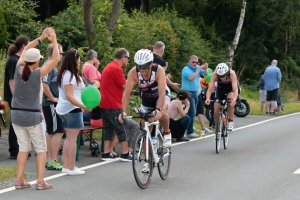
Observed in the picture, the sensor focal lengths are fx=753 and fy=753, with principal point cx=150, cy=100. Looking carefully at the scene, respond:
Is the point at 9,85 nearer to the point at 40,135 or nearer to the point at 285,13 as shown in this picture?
the point at 40,135

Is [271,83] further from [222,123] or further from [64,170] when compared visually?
[64,170]

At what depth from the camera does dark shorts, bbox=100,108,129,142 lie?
13141 millimetres

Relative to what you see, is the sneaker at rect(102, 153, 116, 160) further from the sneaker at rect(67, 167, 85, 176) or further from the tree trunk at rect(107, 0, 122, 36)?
the tree trunk at rect(107, 0, 122, 36)

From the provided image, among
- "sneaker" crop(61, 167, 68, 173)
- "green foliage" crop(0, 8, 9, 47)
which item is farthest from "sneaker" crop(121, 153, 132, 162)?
"green foliage" crop(0, 8, 9, 47)

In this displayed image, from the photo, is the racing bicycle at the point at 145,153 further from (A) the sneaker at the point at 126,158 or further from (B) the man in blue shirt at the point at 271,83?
(B) the man in blue shirt at the point at 271,83

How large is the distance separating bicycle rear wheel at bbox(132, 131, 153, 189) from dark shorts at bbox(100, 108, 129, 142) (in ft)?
8.87

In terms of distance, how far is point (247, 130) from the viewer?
19.7 m

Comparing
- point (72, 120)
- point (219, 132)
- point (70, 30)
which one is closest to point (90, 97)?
point (72, 120)

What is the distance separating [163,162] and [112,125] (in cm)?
235

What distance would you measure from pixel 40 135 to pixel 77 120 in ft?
4.49

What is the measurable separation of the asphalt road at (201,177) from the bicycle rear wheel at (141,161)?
13 cm

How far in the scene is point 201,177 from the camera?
37.6 ft

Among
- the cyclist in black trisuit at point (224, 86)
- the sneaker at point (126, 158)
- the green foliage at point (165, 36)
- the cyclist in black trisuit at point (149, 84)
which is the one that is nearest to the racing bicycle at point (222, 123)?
the cyclist in black trisuit at point (224, 86)

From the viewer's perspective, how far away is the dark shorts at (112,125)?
517 inches
